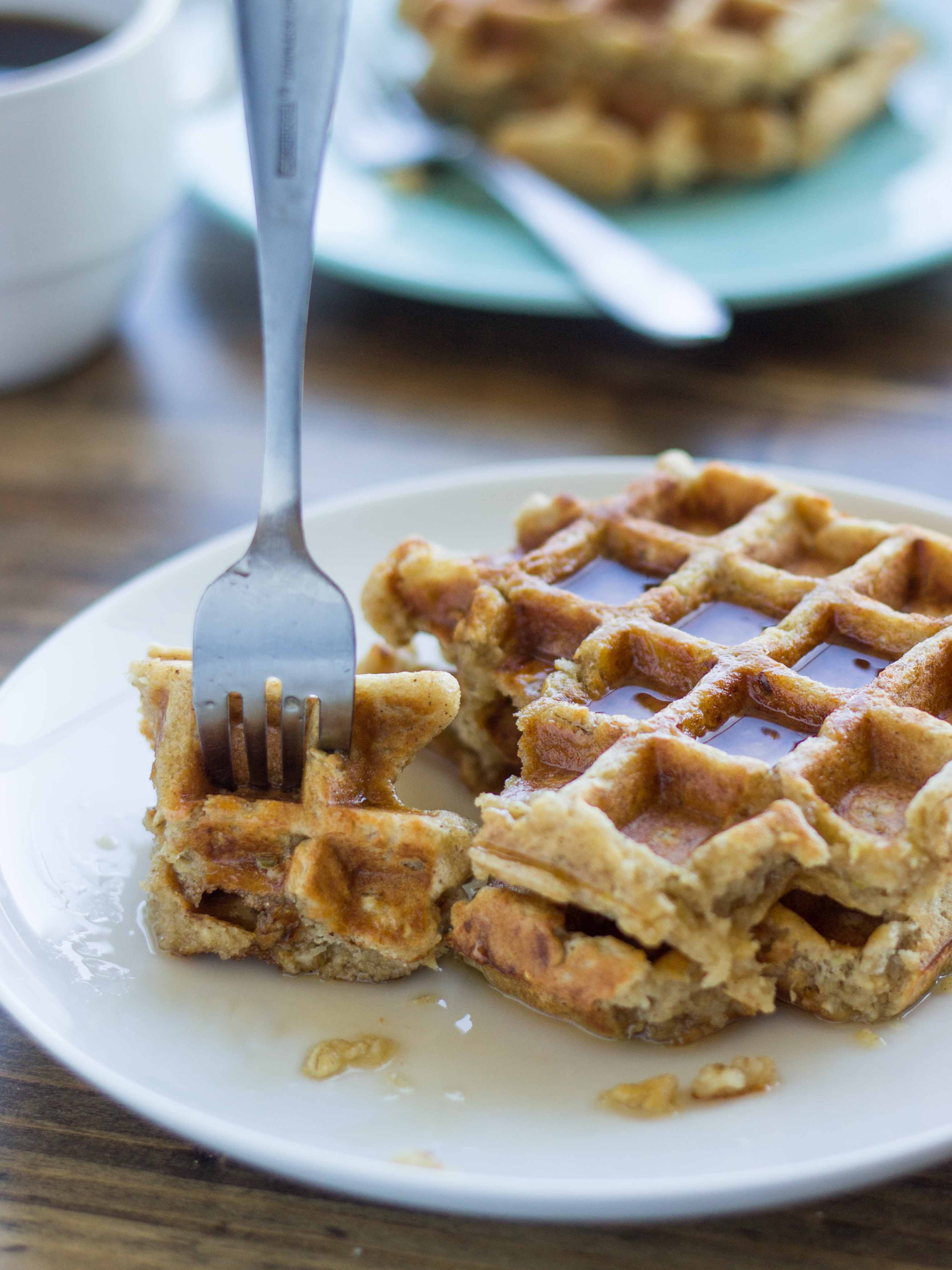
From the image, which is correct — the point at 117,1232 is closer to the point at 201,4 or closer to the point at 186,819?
the point at 186,819

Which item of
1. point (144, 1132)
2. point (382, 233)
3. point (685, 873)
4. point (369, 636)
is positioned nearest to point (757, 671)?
point (685, 873)

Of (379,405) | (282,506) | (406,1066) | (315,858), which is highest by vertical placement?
(282,506)

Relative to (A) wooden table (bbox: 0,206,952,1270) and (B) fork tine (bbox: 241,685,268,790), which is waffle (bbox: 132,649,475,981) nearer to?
(B) fork tine (bbox: 241,685,268,790)

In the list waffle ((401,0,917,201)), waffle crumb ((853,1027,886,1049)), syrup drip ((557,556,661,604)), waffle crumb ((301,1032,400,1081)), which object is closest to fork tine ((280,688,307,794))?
waffle crumb ((301,1032,400,1081))

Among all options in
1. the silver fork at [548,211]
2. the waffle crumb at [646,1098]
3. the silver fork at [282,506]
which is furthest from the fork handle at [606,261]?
the waffle crumb at [646,1098]

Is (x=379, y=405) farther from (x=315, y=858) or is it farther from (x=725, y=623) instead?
(x=315, y=858)

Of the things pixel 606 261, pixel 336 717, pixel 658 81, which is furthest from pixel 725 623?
pixel 658 81

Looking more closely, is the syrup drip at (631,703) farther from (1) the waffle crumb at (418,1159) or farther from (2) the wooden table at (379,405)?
(2) the wooden table at (379,405)

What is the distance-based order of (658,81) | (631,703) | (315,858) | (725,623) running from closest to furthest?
(315,858) → (631,703) → (725,623) → (658,81)
